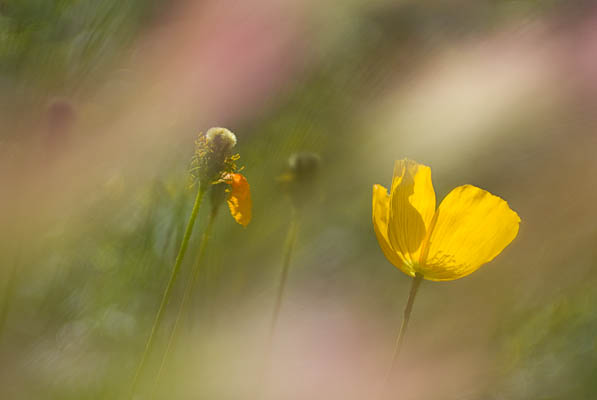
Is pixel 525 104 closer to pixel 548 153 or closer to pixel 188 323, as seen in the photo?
pixel 548 153

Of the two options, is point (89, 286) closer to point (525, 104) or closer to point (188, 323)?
point (188, 323)

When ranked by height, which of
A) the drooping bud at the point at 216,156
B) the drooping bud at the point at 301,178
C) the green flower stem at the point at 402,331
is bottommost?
the green flower stem at the point at 402,331

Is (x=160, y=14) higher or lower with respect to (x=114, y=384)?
higher

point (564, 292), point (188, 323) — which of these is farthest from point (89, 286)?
point (564, 292)
